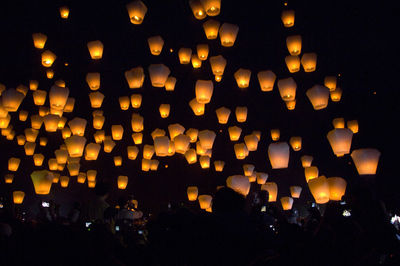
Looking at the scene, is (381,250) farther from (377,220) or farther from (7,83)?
(7,83)

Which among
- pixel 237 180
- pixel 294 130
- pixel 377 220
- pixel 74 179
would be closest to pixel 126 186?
pixel 74 179

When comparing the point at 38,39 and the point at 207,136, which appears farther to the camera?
the point at 207,136

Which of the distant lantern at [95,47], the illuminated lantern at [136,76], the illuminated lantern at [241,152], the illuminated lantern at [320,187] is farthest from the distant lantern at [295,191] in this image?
the distant lantern at [95,47]

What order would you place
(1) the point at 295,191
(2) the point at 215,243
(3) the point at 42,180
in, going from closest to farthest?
(2) the point at 215,243 < (3) the point at 42,180 < (1) the point at 295,191

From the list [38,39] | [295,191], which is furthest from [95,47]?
[295,191]

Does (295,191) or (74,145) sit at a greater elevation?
(74,145)

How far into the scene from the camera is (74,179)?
13336 millimetres

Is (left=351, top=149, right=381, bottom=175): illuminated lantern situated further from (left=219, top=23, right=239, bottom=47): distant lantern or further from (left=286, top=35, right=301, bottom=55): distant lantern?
(left=286, top=35, right=301, bottom=55): distant lantern

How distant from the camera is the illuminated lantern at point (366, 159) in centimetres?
480

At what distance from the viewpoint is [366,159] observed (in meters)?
4.82

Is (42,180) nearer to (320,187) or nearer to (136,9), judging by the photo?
(136,9)

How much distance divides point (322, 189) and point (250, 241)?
4170 mm

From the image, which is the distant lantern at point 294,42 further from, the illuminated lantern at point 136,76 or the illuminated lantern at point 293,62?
the illuminated lantern at point 136,76

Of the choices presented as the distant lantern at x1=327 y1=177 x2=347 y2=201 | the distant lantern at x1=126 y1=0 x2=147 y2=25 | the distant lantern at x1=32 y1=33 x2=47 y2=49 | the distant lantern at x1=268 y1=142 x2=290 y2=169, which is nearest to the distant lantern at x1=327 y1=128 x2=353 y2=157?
the distant lantern at x1=327 y1=177 x2=347 y2=201
